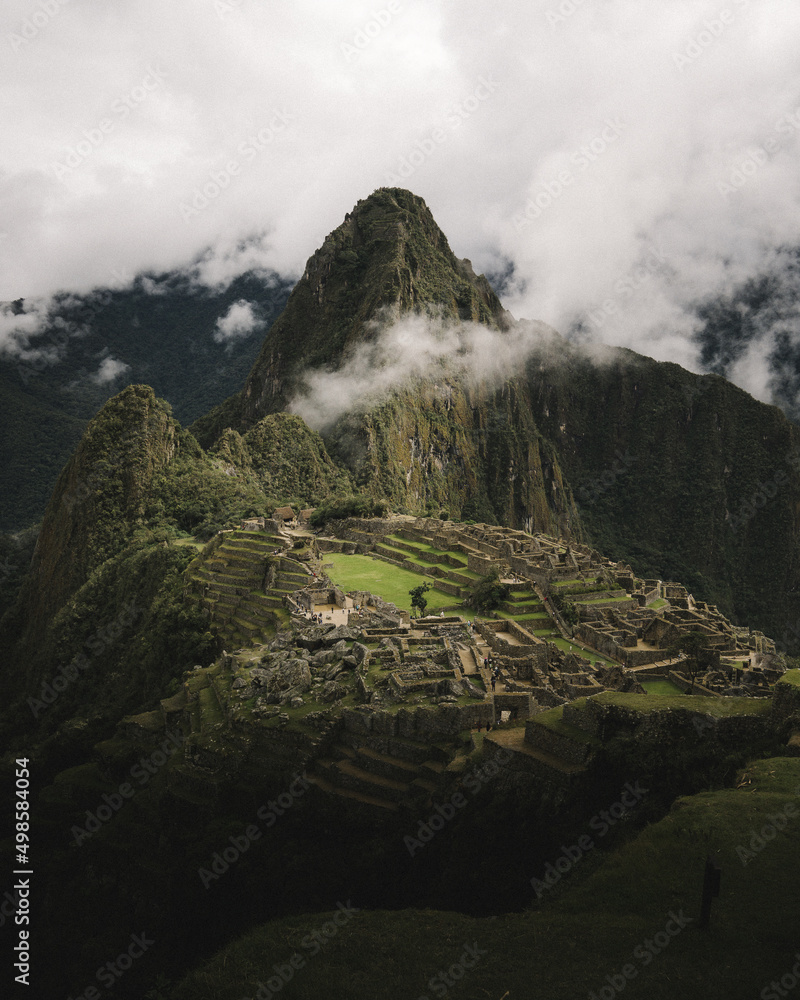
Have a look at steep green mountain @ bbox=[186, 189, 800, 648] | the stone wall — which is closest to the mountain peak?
steep green mountain @ bbox=[186, 189, 800, 648]

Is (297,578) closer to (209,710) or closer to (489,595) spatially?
(489,595)

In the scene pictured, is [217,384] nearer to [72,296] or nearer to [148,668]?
[72,296]

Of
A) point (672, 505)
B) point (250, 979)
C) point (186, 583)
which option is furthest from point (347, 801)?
point (672, 505)

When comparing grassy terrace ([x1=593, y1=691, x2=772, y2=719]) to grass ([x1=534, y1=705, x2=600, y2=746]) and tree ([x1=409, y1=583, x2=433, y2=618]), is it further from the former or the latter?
tree ([x1=409, y1=583, x2=433, y2=618])

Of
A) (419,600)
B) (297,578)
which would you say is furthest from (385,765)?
(297,578)

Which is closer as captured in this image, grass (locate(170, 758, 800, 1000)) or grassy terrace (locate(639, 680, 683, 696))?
grass (locate(170, 758, 800, 1000))

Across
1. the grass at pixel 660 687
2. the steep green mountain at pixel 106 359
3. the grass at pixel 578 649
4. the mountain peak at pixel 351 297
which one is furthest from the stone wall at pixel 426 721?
the mountain peak at pixel 351 297

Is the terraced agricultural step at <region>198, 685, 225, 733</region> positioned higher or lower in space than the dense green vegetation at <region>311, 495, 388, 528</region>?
lower
